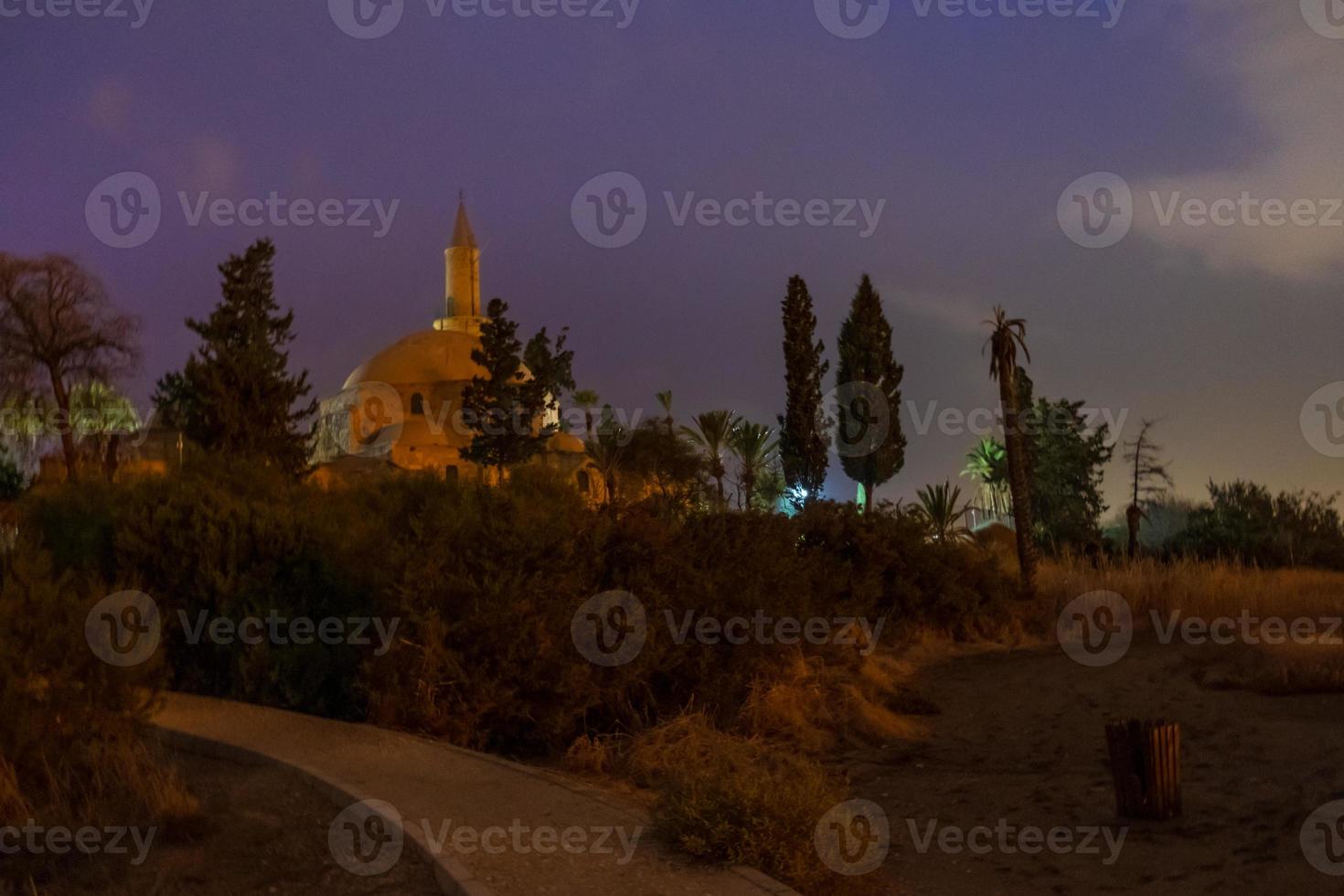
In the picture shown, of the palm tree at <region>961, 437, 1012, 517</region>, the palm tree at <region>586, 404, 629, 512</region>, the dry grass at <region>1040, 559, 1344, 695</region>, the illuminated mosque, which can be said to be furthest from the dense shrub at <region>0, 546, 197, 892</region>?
the palm tree at <region>961, 437, 1012, 517</region>

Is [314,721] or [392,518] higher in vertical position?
[392,518]

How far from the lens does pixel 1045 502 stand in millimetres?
49938

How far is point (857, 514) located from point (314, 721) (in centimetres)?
1134

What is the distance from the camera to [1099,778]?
36.5 ft

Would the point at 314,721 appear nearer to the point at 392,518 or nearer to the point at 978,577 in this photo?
the point at 392,518

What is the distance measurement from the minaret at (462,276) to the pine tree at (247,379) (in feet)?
117

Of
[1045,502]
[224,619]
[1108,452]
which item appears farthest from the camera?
[1108,452]

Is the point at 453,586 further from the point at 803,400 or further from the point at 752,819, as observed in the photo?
the point at 803,400

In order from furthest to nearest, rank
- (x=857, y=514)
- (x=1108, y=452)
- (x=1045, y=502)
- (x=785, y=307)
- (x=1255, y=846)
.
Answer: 1. (x=1108, y=452)
2. (x=1045, y=502)
3. (x=785, y=307)
4. (x=857, y=514)
5. (x=1255, y=846)

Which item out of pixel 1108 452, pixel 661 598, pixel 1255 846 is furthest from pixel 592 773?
pixel 1108 452

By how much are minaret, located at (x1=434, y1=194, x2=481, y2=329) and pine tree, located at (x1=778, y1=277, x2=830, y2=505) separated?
29.1m

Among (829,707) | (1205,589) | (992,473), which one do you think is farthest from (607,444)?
(829,707)

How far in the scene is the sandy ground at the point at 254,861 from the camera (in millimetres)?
6836

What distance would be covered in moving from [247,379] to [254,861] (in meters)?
25.6
